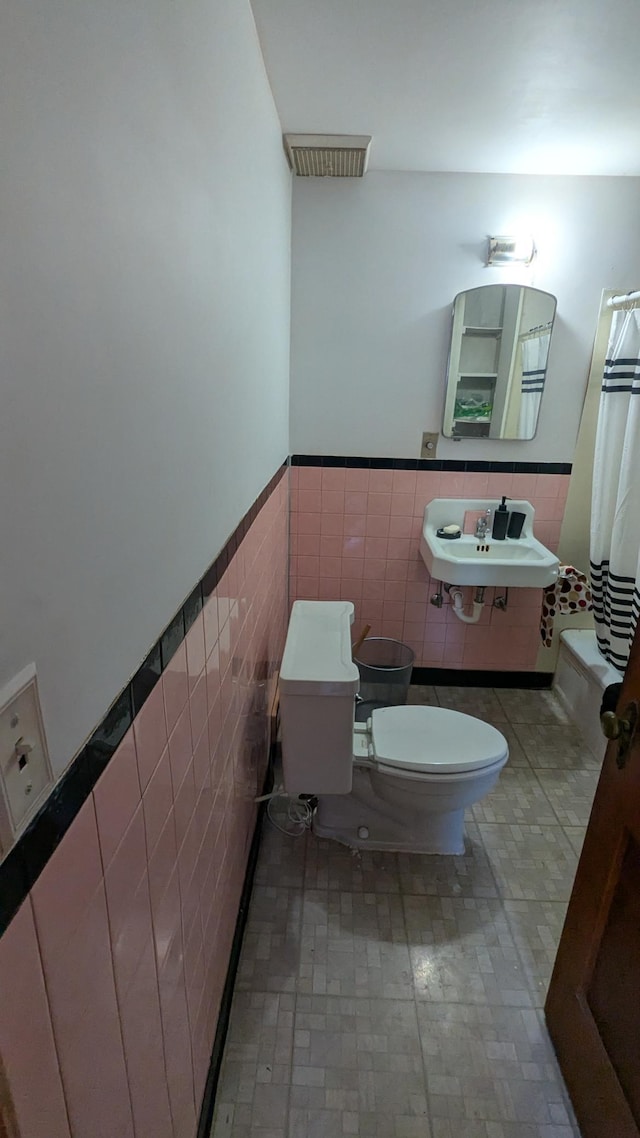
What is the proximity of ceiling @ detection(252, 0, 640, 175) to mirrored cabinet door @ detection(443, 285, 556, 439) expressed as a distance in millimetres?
461

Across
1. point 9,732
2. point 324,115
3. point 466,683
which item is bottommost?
point 466,683

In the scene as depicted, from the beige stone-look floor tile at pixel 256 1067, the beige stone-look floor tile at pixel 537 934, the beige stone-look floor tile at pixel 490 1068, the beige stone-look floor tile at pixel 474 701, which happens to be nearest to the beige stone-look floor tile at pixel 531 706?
the beige stone-look floor tile at pixel 474 701

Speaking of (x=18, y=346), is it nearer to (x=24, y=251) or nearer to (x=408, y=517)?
(x=24, y=251)

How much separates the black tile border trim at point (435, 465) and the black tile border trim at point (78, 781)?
166cm

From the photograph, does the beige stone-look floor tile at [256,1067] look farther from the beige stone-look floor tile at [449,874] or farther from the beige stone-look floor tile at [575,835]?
the beige stone-look floor tile at [575,835]

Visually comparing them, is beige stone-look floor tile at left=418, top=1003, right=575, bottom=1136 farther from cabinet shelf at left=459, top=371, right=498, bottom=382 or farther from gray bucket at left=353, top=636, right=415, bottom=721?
cabinet shelf at left=459, top=371, right=498, bottom=382

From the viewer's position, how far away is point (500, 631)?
2.63m

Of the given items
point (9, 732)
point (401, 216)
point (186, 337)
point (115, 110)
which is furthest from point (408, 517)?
point (9, 732)

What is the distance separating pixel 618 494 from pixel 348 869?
168 cm

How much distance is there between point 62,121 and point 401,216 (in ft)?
6.73

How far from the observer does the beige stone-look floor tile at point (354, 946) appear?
4.47 ft

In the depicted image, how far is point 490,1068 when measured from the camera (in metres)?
1.21

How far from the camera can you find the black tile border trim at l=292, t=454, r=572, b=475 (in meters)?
2.39

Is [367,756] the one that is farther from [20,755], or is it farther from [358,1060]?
[20,755]
